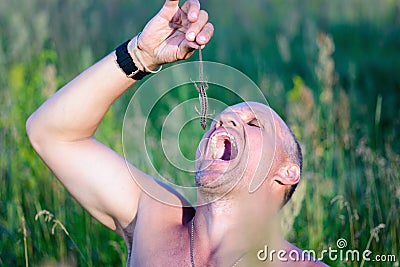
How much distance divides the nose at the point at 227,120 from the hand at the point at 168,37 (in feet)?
0.66

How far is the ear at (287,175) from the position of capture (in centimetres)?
268

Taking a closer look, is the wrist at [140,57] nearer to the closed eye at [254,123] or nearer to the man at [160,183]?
the man at [160,183]

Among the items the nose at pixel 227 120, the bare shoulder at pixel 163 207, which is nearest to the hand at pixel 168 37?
the nose at pixel 227 120

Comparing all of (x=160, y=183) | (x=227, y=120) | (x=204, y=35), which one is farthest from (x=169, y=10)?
(x=160, y=183)

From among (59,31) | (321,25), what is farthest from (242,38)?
(59,31)

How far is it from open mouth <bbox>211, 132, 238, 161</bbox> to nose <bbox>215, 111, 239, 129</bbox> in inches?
1.5

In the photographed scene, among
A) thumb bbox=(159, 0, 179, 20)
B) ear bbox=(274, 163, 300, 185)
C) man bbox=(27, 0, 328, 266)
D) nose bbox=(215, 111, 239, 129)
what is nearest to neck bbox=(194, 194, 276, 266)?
man bbox=(27, 0, 328, 266)

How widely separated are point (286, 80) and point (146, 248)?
360 cm

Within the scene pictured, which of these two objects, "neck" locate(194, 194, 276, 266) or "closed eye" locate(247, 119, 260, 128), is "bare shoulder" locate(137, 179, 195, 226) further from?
"closed eye" locate(247, 119, 260, 128)

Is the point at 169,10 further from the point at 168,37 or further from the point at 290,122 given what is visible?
the point at 290,122

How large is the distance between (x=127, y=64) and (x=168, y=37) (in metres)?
0.15

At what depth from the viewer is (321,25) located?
683 cm

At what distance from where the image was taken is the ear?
268 cm

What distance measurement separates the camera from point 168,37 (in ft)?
8.71
